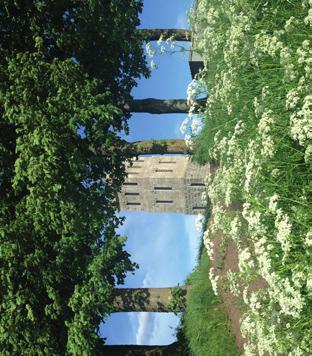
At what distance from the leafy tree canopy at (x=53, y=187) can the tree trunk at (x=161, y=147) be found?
3.52m

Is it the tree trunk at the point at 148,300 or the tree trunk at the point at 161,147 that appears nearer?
the tree trunk at the point at 148,300

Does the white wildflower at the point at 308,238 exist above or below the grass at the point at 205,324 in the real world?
below

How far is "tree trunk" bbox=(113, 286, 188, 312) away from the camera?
2022 cm

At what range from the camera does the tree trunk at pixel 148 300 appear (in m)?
20.2

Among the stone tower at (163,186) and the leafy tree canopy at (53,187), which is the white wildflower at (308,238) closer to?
the leafy tree canopy at (53,187)

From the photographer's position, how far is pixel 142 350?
20375mm

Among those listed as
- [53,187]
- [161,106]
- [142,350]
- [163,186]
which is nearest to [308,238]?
[53,187]

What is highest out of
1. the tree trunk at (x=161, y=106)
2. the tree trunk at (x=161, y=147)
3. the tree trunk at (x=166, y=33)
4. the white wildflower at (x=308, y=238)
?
the tree trunk at (x=166, y=33)

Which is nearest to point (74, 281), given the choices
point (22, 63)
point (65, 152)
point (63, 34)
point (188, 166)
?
point (65, 152)

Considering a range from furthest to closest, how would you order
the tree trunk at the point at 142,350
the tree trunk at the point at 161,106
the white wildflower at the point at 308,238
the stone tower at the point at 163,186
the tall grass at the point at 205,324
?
the stone tower at the point at 163,186 → the tree trunk at the point at 161,106 → the tree trunk at the point at 142,350 → the tall grass at the point at 205,324 → the white wildflower at the point at 308,238

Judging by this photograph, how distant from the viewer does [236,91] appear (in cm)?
1245

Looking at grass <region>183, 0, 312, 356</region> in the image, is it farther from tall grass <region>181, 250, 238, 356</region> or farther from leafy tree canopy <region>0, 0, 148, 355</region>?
tall grass <region>181, 250, 238, 356</region>

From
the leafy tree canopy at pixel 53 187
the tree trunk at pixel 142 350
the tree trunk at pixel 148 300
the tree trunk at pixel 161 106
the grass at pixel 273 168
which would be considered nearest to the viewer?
the grass at pixel 273 168

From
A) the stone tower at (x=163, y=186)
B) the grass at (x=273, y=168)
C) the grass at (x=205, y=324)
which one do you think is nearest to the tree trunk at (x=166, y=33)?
the grass at (x=205, y=324)
